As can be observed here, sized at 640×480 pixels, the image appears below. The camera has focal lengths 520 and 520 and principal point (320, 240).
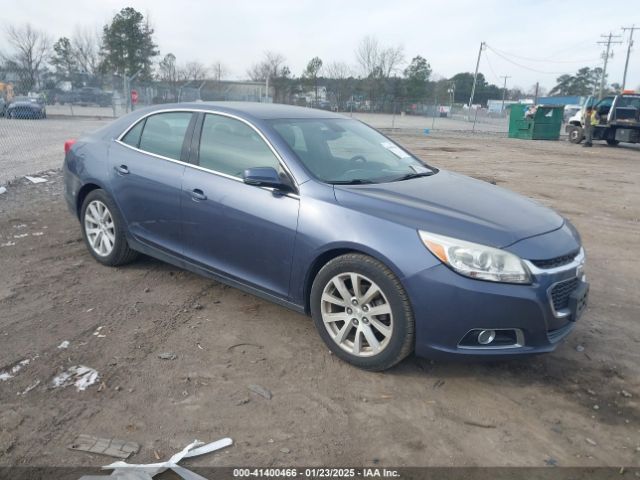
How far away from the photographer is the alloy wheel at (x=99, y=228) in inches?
192

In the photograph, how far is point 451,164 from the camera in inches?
579

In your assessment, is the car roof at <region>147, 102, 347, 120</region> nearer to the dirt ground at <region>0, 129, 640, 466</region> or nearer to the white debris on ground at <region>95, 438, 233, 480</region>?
the dirt ground at <region>0, 129, 640, 466</region>

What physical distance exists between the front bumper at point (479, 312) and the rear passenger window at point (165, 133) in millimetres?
2406

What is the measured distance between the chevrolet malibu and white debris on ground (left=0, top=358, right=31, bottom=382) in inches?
54.6

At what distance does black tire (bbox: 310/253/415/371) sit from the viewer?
3.09 m

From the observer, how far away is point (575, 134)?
25375 millimetres

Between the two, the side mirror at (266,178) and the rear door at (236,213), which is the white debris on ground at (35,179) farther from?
the side mirror at (266,178)

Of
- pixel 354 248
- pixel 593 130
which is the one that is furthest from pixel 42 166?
pixel 593 130

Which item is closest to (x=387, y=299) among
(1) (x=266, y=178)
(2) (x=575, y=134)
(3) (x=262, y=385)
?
(3) (x=262, y=385)

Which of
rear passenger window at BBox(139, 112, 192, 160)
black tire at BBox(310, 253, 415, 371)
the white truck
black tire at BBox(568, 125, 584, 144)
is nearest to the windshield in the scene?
black tire at BBox(310, 253, 415, 371)

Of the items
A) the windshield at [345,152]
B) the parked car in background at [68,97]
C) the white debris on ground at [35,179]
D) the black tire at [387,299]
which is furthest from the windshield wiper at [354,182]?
the parked car in background at [68,97]

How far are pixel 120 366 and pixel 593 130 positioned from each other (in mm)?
24966

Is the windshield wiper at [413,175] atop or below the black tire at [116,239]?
atop

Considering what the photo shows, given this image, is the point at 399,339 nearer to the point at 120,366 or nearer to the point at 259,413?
the point at 259,413
